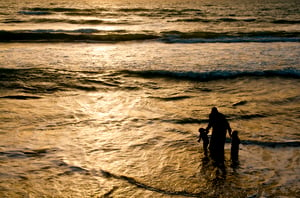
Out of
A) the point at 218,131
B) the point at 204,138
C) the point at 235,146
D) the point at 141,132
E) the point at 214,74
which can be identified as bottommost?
the point at 141,132

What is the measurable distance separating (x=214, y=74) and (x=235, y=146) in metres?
8.31

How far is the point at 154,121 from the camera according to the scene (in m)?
9.83

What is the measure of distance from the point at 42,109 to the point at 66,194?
5073 mm

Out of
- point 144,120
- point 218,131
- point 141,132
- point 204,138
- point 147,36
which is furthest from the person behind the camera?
point 147,36

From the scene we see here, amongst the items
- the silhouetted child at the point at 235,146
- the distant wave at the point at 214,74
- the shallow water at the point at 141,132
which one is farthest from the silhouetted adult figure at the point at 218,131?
the distant wave at the point at 214,74

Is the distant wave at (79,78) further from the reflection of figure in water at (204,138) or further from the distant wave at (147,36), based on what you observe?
the distant wave at (147,36)

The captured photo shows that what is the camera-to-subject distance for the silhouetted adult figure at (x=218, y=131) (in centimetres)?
701

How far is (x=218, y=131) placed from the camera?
23.0 feet

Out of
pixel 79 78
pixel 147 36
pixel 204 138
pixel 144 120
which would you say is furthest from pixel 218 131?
pixel 147 36

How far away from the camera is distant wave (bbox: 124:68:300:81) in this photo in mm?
14810

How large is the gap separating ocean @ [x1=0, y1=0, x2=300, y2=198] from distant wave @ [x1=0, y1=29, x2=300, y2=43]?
4.70 metres

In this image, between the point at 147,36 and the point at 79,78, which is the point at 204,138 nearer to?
the point at 79,78

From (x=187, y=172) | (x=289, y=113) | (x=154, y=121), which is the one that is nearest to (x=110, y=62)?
(x=154, y=121)

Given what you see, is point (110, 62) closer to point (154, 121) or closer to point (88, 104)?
point (88, 104)
